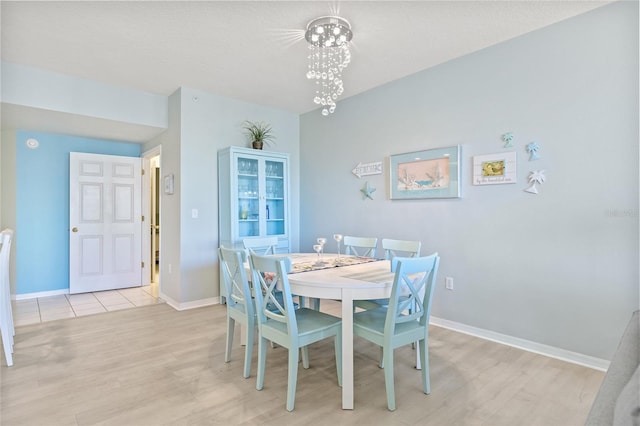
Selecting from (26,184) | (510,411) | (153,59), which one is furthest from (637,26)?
(26,184)

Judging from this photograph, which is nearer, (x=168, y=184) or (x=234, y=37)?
(x=234, y=37)

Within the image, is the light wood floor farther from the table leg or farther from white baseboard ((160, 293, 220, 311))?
white baseboard ((160, 293, 220, 311))

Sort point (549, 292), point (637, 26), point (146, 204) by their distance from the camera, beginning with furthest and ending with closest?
point (146, 204) → point (549, 292) → point (637, 26)

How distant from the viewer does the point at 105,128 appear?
4316mm

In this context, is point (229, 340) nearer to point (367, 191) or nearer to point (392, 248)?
point (392, 248)

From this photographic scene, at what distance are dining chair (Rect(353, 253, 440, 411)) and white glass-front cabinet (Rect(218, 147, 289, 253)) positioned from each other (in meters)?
2.35

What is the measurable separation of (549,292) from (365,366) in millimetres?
1589

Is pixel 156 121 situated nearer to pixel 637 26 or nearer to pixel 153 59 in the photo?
pixel 153 59

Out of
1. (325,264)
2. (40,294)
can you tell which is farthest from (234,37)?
(40,294)

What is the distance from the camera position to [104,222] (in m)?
4.91

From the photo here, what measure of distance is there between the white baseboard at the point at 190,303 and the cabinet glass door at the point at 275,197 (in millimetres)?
1105

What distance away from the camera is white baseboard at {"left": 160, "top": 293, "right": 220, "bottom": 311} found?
3998 mm

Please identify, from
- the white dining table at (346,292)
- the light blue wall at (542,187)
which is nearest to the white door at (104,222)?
the light blue wall at (542,187)

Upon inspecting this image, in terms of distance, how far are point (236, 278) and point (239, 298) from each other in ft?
0.52
